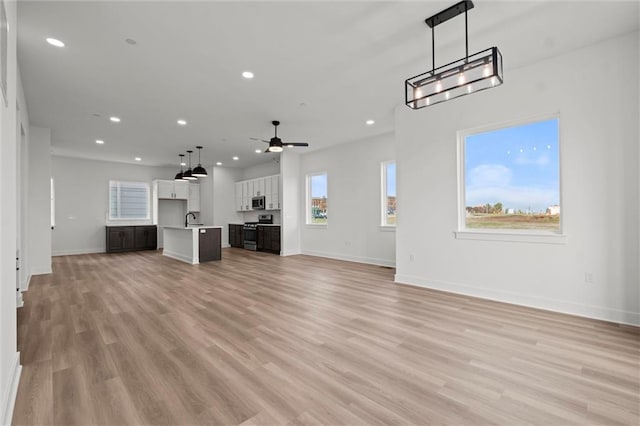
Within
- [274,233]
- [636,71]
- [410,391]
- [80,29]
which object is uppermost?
[80,29]

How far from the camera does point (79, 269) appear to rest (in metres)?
6.64

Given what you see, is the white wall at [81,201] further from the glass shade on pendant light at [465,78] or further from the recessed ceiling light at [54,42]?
the glass shade on pendant light at [465,78]

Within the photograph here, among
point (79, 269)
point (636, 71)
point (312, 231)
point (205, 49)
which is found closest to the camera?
point (636, 71)

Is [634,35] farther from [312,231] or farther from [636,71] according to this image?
[312,231]

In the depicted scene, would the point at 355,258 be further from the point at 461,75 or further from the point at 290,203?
the point at 461,75

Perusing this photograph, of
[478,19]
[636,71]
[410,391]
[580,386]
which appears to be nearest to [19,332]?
[410,391]

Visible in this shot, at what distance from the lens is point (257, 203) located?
33.1ft

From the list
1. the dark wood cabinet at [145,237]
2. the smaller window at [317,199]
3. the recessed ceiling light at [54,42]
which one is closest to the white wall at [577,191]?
the smaller window at [317,199]

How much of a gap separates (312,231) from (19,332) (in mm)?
6350

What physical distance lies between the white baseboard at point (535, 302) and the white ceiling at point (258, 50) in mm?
2747

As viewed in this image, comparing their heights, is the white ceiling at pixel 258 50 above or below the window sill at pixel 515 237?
above

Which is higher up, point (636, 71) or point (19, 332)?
point (636, 71)

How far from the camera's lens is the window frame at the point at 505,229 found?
143 inches

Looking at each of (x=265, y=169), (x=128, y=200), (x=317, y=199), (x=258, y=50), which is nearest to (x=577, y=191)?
(x=258, y=50)
